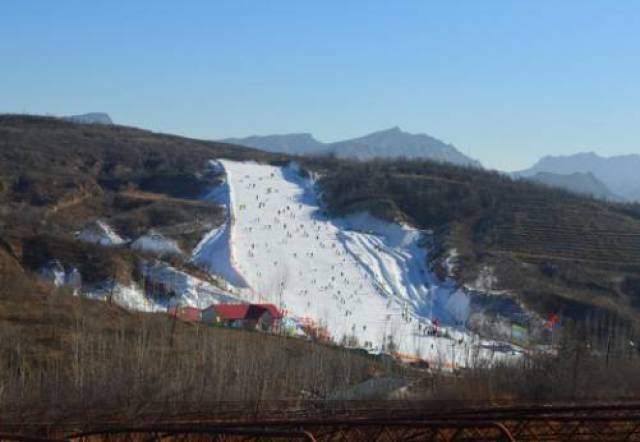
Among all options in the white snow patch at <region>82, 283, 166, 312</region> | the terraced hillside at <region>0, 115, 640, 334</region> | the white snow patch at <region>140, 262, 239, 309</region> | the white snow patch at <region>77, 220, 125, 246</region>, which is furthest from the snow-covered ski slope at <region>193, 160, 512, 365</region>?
the white snow patch at <region>82, 283, 166, 312</region>

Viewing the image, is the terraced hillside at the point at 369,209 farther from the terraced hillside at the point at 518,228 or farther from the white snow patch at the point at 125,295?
the white snow patch at the point at 125,295

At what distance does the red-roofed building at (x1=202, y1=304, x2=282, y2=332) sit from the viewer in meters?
42.4

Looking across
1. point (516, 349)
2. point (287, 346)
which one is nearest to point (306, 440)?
point (287, 346)

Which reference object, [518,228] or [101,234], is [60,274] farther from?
[518,228]

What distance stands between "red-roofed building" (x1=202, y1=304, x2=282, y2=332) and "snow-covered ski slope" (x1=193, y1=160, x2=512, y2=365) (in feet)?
12.2

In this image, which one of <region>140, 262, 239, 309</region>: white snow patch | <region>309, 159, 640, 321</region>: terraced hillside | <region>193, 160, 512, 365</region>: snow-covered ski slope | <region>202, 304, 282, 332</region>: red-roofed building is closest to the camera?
<region>202, 304, 282, 332</region>: red-roofed building

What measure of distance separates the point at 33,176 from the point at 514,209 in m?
35.0

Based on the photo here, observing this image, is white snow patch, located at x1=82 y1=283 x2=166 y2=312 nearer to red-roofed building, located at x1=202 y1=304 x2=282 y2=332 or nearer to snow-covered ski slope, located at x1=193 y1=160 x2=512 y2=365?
red-roofed building, located at x1=202 y1=304 x2=282 y2=332

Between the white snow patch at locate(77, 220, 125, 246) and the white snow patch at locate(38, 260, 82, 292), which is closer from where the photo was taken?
the white snow patch at locate(38, 260, 82, 292)

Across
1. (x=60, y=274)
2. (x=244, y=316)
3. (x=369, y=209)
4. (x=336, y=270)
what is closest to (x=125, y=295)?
(x=60, y=274)

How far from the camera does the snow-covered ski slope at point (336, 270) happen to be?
4819 centimetres

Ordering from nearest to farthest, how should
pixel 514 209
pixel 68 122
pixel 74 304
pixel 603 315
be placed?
pixel 74 304
pixel 603 315
pixel 514 209
pixel 68 122

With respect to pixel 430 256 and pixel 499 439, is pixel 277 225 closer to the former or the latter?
pixel 430 256

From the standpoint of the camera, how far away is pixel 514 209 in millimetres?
67500
